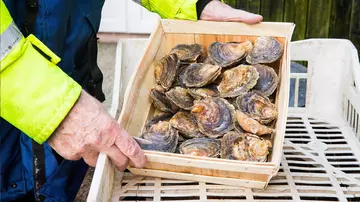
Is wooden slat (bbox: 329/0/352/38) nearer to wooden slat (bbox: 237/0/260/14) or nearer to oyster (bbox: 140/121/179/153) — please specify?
wooden slat (bbox: 237/0/260/14)

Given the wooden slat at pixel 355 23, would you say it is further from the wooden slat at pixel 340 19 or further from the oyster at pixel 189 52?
the oyster at pixel 189 52

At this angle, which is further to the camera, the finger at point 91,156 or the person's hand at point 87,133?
the finger at point 91,156

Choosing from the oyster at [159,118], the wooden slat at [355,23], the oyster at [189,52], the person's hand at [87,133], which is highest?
the person's hand at [87,133]

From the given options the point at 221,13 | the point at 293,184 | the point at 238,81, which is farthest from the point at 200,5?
the point at 293,184

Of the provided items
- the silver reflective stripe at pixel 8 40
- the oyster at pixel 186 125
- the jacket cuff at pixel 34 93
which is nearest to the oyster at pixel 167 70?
the oyster at pixel 186 125

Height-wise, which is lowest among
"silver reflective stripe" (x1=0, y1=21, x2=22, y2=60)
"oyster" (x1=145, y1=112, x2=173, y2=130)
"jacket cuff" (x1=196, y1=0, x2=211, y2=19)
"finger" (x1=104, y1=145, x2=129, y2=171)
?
"oyster" (x1=145, y1=112, x2=173, y2=130)

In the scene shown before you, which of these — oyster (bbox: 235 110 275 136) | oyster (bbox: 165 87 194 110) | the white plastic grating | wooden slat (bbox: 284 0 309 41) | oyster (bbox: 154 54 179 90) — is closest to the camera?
the white plastic grating

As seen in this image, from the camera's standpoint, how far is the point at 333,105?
8.91ft

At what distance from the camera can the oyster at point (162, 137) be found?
199 cm

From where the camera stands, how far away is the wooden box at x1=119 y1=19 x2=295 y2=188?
1804mm

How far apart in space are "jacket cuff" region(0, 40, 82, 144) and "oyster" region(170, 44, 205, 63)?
946 mm

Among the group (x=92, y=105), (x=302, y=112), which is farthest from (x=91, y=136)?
(x=302, y=112)

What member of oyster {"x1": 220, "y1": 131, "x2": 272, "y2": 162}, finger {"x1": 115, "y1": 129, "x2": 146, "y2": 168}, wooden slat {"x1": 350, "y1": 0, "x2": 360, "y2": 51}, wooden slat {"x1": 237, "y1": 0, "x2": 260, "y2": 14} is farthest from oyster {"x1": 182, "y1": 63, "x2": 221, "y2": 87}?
wooden slat {"x1": 350, "y1": 0, "x2": 360, "y2": 51}

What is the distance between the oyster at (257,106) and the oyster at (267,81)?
47 mm
